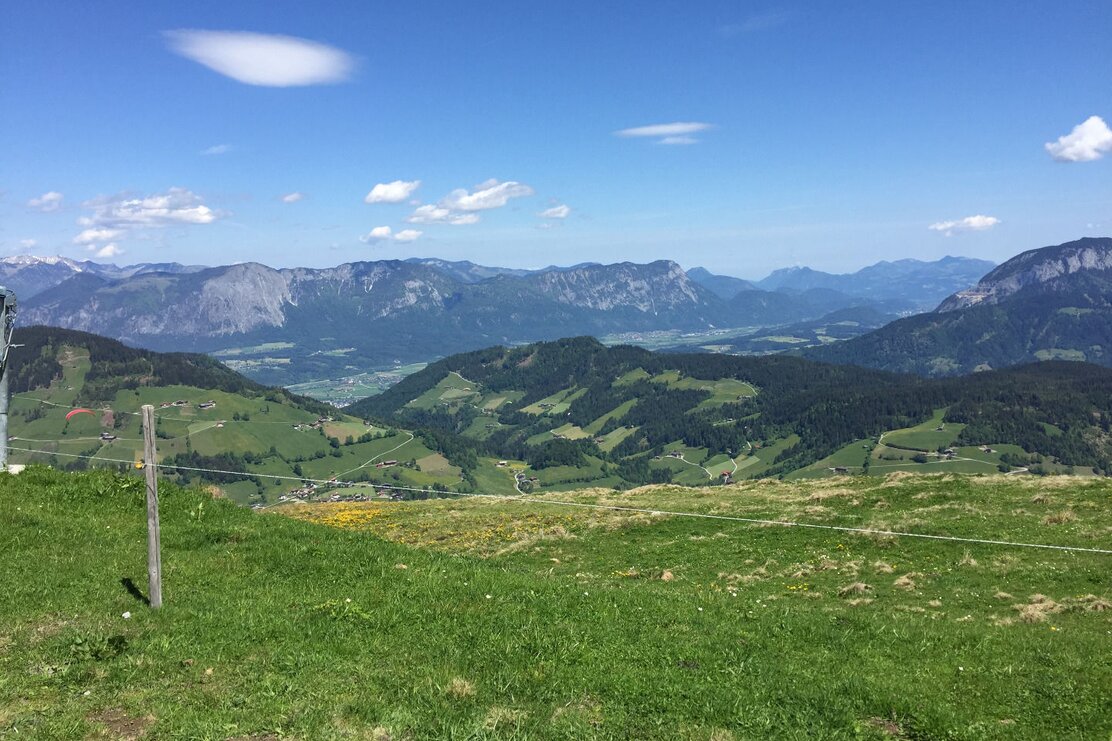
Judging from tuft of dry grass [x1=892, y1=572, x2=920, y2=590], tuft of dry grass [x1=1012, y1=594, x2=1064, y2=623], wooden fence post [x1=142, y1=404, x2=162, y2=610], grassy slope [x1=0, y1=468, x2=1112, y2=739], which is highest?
wooden fence post [x1=142, y1=404, x2=162, y2=610]

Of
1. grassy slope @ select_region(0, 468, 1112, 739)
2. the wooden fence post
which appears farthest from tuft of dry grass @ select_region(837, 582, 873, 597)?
the wooden fence post

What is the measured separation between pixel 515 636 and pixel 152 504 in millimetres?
10627

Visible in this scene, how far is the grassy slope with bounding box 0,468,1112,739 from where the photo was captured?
1316cm

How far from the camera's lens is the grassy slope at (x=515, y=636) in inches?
518

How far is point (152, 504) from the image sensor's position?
17.9 meters

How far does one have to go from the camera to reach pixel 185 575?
2112 centimetres

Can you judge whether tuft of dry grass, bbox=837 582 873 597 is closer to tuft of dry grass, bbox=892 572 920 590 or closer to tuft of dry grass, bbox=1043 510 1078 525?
tuft of dry grass, bbox=892 572 920 590

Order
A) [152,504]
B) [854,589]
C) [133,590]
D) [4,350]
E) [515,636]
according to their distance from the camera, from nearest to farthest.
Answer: [515,636] < [152,504] < [133,590] < [854,589] < [4,350]

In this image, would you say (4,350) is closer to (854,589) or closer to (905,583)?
(854,589)

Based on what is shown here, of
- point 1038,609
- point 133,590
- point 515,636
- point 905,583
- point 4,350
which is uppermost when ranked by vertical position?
point 4,350

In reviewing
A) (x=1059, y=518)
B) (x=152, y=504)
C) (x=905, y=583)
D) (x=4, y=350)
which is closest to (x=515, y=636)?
(x=152, y=504)

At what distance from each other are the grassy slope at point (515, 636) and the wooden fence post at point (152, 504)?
28.3 inches

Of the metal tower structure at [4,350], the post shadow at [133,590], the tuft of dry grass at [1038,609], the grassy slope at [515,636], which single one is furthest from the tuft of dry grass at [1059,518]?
the metal tower structure at [4,350]

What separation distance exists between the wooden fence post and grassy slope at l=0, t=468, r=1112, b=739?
28.3 inches
